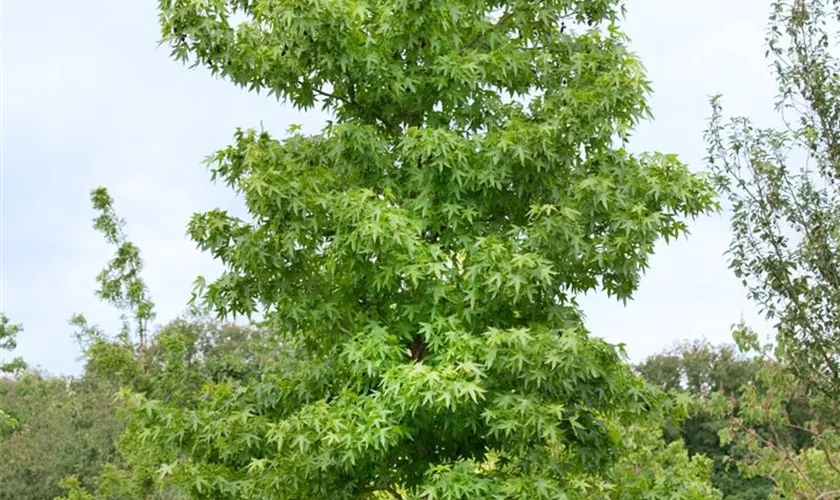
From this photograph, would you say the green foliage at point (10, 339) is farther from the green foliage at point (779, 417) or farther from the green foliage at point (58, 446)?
the green foliage at point (779, 417)

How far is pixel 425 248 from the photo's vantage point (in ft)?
31.4

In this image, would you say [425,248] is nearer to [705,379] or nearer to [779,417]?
[779,417]

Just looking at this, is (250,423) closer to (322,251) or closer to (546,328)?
(322,251)

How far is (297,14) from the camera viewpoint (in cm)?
998

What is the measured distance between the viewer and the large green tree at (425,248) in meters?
9.12

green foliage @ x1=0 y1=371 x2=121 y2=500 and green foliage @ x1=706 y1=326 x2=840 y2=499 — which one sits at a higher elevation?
green foliage @ x1=0 y1=371 x2=121 y2=500

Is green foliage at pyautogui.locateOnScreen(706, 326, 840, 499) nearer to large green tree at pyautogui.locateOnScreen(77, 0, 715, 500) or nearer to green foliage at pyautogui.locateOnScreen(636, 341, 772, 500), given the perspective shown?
large green tree at pyautogui.locateOnScreen(77, 0, 715, 500)

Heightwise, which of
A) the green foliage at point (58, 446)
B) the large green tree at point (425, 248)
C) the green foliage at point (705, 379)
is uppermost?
the green foliage at point (705, 379)

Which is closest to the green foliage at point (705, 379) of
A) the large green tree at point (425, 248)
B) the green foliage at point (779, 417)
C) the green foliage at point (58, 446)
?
the green foliage at point (58, 446)

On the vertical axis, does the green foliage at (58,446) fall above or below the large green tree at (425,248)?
above

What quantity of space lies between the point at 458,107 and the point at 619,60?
171cm

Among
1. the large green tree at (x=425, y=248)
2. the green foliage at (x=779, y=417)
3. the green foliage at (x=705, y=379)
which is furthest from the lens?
the green foliage at (x=705, y=379)

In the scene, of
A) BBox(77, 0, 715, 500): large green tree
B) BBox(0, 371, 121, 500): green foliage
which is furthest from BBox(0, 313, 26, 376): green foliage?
BBox(77, 0, 715, 500): large green tree

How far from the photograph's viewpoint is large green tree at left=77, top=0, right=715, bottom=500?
29.9 feet
